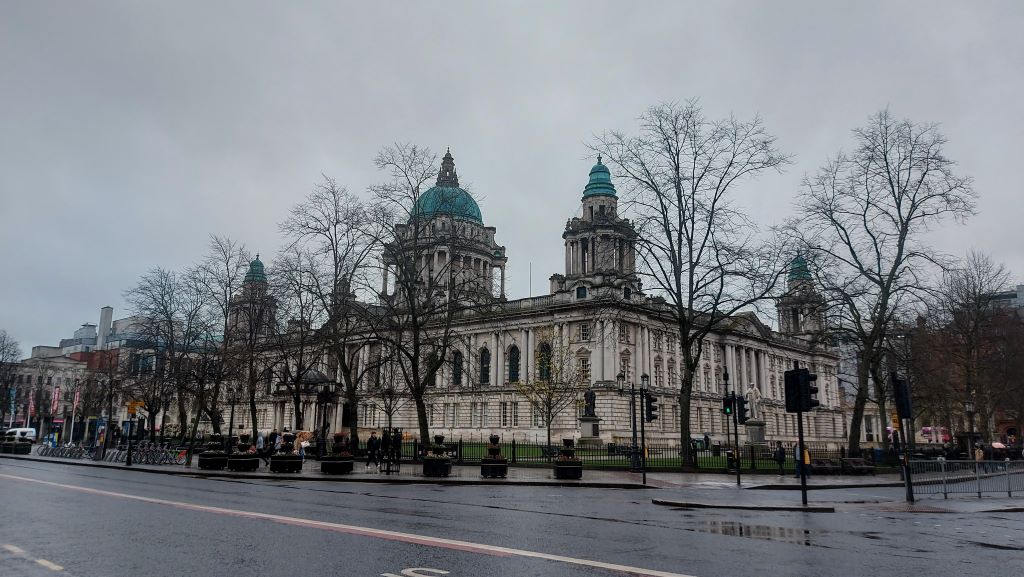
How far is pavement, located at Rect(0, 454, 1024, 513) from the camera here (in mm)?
17438

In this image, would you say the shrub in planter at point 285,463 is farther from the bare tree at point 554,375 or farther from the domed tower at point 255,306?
the bare tree at point 554,375

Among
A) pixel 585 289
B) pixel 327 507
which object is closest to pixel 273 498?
pixel 327 507

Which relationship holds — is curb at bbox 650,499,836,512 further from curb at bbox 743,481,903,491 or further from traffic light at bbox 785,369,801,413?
curb at bbox 743,481,903,491

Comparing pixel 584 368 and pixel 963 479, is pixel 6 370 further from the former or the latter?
pixel 963 479

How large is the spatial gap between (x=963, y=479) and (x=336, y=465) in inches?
874

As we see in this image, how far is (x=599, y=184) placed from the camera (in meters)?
79.0

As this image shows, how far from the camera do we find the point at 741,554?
30.3ft

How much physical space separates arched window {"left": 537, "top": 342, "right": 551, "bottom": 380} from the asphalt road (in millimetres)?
46436

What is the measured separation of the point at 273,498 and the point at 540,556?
10205 mm

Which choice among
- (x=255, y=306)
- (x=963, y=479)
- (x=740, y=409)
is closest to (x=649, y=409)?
(x=740, y=409)

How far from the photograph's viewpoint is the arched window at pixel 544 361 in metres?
63.6

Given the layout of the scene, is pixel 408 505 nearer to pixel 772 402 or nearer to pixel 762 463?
pixel 762 463

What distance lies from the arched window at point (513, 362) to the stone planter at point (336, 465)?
157 ft

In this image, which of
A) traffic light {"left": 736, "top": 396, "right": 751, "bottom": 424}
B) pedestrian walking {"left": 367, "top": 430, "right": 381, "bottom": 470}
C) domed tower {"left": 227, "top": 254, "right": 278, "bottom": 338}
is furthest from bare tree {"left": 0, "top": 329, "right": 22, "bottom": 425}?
traffic light {"left": 736, "top": 396, "right": 751, "bottom": 424}
